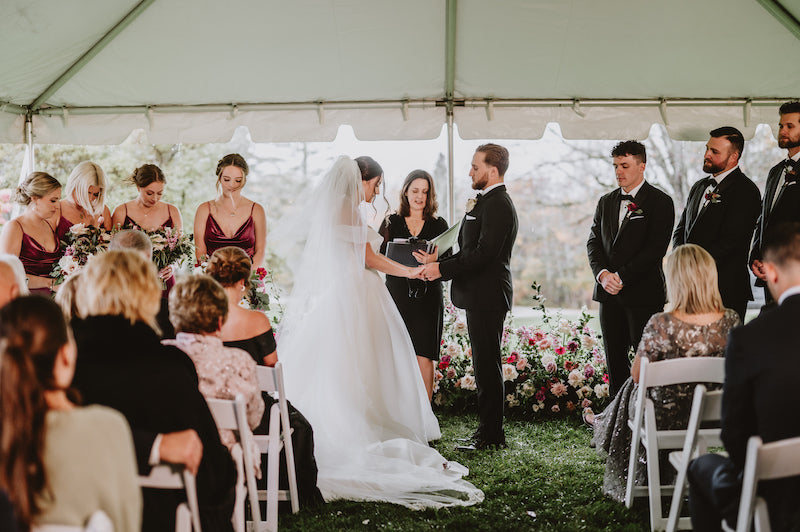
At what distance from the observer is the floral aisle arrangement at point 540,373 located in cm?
598

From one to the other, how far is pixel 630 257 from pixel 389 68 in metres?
2.45

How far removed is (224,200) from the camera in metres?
5.62

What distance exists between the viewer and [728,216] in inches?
185

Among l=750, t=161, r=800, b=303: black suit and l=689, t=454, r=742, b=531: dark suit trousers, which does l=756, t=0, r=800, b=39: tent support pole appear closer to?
l=750, t=161, r=800, b=303: black suit

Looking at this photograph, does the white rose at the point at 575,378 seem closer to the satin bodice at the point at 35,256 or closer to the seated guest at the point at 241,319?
the seated guest at the point at 241,319

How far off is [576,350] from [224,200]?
3.27 metres

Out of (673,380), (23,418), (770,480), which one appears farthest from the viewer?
(673,380)

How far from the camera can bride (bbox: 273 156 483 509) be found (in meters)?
4.38

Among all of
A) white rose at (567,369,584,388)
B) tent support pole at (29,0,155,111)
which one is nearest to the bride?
white rose at (567,369,584,388)

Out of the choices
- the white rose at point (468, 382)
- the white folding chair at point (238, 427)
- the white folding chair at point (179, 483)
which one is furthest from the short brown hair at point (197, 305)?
the white rose at point (468, 382)

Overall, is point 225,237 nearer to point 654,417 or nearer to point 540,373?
point 540,373

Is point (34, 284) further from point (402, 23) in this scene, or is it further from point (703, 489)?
point (703, 489)

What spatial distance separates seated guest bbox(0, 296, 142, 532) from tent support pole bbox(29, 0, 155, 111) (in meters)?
4.34

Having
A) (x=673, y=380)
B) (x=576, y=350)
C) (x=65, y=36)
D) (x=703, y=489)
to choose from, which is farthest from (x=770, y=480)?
(x=65, y=36)
